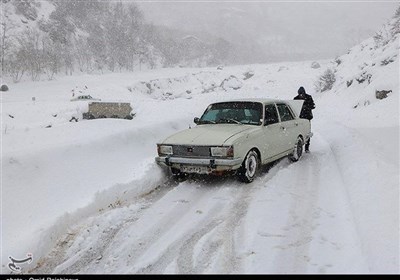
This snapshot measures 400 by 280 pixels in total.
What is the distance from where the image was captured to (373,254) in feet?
12.3

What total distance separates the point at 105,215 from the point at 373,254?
355cm

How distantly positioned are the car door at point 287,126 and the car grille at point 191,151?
2262 mm

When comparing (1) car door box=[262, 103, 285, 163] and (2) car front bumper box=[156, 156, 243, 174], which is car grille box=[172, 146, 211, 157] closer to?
(2) car front bumper box=[156, 156, 243, 174]

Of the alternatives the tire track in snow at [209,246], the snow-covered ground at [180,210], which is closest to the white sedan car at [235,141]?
the snow-covered ground at [180,210]

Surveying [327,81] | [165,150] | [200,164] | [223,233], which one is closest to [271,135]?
[200,164]

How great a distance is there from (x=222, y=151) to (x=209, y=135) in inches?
22.8

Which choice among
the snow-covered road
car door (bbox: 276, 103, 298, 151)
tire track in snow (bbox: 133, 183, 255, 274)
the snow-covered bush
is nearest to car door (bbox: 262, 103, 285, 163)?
car door (bbox: 276, 103, 298, 151)

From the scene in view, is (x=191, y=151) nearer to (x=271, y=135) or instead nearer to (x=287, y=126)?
(x=271, y=135)

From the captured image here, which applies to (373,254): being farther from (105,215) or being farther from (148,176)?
(148,176)

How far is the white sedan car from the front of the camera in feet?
20.7

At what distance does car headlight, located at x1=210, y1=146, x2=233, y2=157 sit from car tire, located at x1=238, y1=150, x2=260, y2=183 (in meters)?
0.48

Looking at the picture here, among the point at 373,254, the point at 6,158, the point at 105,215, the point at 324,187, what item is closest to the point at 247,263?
the point at 373,254

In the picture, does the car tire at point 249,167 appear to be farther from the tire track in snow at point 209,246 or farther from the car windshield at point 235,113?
→ the tire track in snow at point 209,246

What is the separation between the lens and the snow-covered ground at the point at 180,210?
3.80m
